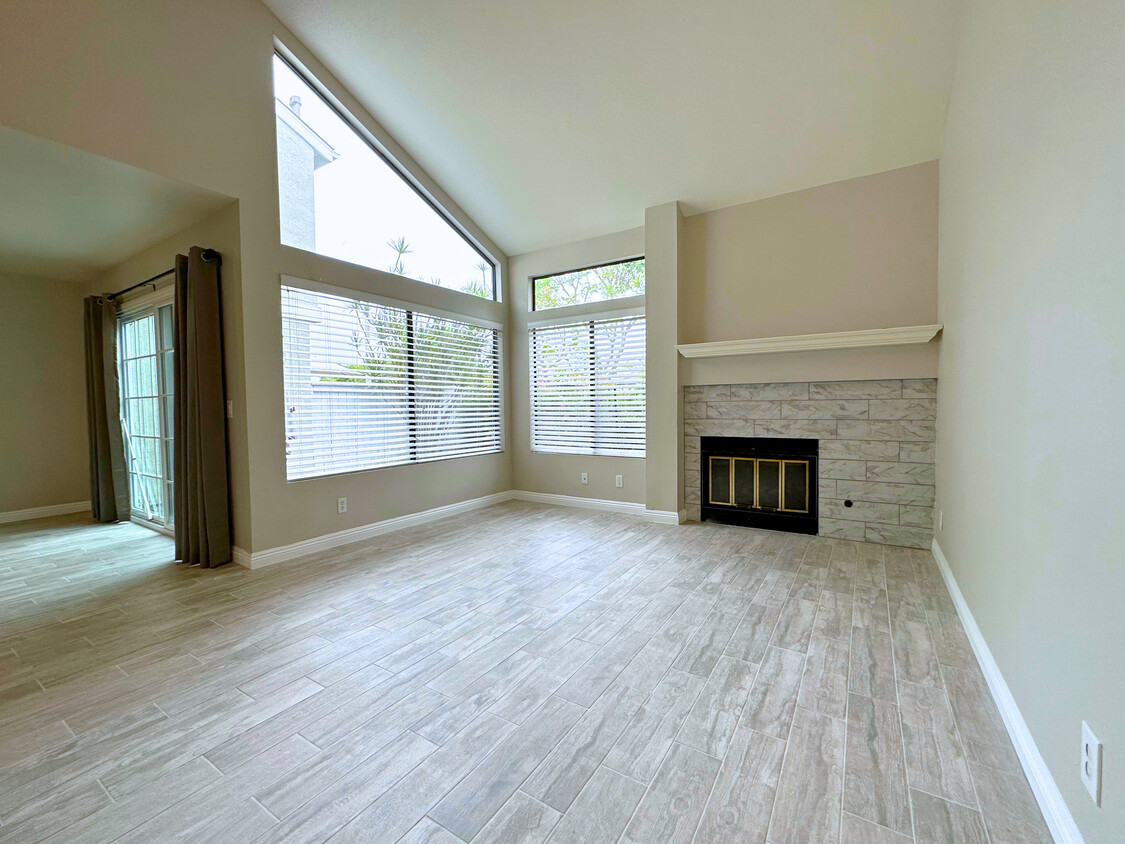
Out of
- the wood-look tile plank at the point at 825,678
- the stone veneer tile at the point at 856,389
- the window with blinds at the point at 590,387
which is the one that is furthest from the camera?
the window with blinds at the point at 590,387

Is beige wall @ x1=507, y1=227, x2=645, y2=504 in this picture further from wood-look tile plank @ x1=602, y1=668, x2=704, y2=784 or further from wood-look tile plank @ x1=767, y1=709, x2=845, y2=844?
wood-look tile plank @ x1=767, y1=709, x2=845, y2=844

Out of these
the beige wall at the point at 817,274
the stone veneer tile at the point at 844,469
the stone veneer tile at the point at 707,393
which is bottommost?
the stone veneer tile at the point at 844,469

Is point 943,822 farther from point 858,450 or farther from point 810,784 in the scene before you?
point 858,450

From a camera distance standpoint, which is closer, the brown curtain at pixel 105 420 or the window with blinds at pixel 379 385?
the window with blinds at pixel 379 385

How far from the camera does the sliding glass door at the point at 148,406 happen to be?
4156mm

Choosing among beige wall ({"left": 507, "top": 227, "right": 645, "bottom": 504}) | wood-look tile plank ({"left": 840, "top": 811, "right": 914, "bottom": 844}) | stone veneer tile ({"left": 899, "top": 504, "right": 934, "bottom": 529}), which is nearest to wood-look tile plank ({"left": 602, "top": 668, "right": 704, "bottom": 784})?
wood-look tile plank ({"left": 840, "top": 811, "right": 914, "bottom": 844})

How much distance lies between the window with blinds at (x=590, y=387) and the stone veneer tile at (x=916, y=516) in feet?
7.17

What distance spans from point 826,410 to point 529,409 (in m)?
3.03

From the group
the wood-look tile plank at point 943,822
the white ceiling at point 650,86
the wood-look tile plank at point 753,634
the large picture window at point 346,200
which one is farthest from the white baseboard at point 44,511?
the wood-look tile plank at point 943,822

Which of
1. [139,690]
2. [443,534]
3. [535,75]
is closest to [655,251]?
[535,75]

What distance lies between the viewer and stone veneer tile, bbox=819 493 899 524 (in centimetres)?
364

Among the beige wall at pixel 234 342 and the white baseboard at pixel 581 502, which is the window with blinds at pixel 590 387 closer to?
the white baseboard at pixel 581 502

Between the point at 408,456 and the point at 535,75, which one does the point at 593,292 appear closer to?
the point at 535,75

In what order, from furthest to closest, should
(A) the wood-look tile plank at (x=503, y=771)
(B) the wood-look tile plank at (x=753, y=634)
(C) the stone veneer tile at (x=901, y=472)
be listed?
(C) the stone veneer tile at (x=901, y=472) < (B) the wood-look tile plank at (x=753, y=634) < (A) the wood-look tile plank at (x=503, y=771)
